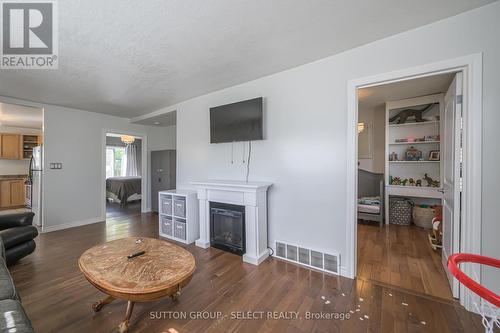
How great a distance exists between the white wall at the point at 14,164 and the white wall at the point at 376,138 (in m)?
9.14

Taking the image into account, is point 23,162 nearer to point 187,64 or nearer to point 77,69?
point 77,69

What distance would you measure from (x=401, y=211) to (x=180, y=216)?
4.06m

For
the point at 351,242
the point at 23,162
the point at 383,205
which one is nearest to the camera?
the point at 351,242

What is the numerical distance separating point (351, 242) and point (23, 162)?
8.64 meters

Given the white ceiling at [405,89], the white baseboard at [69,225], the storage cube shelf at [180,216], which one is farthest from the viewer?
the white baseboard at [69,225]

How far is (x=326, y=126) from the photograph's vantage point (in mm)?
2352

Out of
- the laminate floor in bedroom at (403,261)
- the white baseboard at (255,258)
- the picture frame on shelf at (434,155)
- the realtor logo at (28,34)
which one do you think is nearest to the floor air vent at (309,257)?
the white baseboard at (255,258)

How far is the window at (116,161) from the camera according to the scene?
8.16 meters

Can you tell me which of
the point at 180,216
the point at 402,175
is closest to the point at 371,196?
the point at 402,175

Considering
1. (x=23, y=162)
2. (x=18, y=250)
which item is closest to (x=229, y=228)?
(x=18, y=250)

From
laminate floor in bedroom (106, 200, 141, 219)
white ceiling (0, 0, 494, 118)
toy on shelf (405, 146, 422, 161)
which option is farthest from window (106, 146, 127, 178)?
toy on shelf (405, 146, 422, 161)

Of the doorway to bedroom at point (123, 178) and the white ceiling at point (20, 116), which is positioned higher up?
the white ceiling at point (20, 116)

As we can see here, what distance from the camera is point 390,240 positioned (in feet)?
10.7

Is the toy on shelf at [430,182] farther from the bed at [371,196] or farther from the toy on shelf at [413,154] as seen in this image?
the bed at [371,196]
